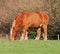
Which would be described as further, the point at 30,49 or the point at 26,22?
the point at 26,22

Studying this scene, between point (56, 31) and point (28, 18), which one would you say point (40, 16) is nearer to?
point (28, 18)

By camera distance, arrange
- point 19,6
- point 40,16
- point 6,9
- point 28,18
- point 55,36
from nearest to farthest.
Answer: point 28,18
point 40,16
point 55,36
point 19,6
point 6,9

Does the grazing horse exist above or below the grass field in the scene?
above

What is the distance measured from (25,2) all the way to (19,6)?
122cm

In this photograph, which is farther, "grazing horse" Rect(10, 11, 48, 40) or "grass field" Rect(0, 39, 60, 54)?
"grazing horse" Rect(10, 11, 48, 40)

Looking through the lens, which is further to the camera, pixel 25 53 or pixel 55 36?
pixel 55 36

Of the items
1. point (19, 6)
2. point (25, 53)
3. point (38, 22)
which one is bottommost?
point (25, 53)

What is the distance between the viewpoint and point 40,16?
22656 millimetres

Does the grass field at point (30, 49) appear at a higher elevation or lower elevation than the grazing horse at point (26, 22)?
lower

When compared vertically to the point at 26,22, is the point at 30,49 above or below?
below

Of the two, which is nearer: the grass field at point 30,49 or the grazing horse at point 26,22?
the grass field at point 30,49

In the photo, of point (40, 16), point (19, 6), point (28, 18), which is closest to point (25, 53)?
point (28, 18)

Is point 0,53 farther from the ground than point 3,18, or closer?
closer

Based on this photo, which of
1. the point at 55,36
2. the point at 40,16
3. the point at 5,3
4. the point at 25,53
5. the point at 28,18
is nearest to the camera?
the point at 25,53
